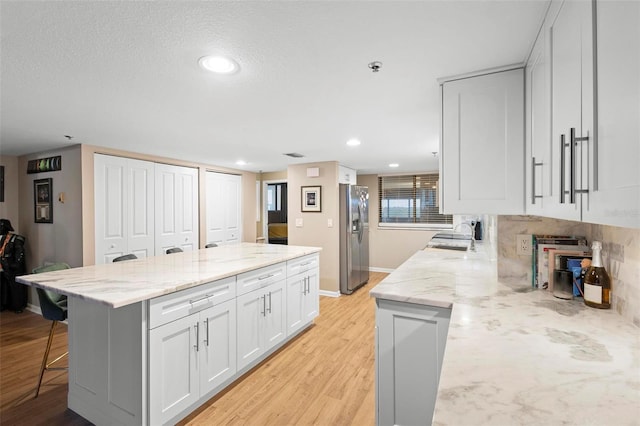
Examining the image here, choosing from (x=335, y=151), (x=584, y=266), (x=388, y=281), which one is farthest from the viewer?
(x=335, y=151)

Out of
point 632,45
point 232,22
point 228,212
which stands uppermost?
point 232,22

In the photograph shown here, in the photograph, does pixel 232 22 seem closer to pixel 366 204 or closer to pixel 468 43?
pixel 468 43

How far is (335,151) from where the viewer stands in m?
3.95

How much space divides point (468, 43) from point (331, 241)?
12.3 ft

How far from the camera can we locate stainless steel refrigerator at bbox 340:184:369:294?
4.82m

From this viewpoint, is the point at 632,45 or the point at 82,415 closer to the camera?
the point at 632,45

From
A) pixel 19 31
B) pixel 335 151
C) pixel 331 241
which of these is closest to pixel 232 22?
pixel 19 31

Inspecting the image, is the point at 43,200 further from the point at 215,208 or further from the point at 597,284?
the point at 597,284

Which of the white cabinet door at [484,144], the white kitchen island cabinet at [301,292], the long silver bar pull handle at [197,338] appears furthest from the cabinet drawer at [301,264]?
the white cabinet door at [484,144]

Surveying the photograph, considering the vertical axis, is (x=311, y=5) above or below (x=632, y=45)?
above

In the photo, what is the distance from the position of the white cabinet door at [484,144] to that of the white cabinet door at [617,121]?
2.76 feet

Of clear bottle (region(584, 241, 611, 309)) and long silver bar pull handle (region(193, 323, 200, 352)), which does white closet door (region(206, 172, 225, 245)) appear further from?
clear bottle (region(584, 241, 611, 309))

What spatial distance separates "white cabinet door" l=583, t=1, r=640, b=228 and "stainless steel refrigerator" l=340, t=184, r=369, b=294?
13.3 ft

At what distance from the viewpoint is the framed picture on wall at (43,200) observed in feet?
12.7
